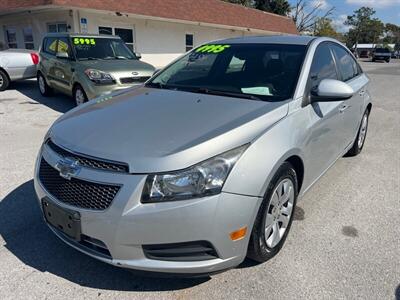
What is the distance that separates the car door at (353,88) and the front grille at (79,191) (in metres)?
2.58

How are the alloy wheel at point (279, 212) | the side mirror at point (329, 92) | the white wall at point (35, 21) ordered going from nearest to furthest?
the alloy wheel at point (279, 212) → the side mirror at point (329, 92) → the white wall at point (35, 21)

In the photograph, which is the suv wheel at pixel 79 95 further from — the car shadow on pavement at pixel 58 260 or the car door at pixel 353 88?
the car door at pixel 353 88

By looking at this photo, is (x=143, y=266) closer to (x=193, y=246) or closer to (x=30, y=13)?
(x=193, y=246)

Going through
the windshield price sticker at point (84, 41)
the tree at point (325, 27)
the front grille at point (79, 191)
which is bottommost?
the front grille at point (79, 191)

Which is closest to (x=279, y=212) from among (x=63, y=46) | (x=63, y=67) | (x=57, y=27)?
(x=63, y=67)

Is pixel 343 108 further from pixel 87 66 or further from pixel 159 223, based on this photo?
pixel 87 66

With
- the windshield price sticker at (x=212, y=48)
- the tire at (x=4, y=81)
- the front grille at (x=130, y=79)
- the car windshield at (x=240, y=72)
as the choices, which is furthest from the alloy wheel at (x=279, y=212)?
the tire at (x=4, y=81)

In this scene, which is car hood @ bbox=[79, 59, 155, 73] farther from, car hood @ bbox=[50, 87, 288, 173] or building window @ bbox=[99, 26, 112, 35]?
building window @ bbox=[99, 26, 112, 35]

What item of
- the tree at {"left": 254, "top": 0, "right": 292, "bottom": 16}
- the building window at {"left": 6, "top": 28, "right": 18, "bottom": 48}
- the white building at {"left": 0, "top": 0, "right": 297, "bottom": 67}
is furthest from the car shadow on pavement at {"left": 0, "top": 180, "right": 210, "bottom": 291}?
the tree at {"left": 254, "top": 0, "right": 292, "bottom": 16}

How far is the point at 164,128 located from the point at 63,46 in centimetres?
679

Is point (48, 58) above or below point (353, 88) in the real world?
below

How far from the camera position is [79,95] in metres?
7.38

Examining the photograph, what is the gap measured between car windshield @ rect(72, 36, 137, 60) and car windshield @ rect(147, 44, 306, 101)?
4.66 metres

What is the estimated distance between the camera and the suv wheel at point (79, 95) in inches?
284
